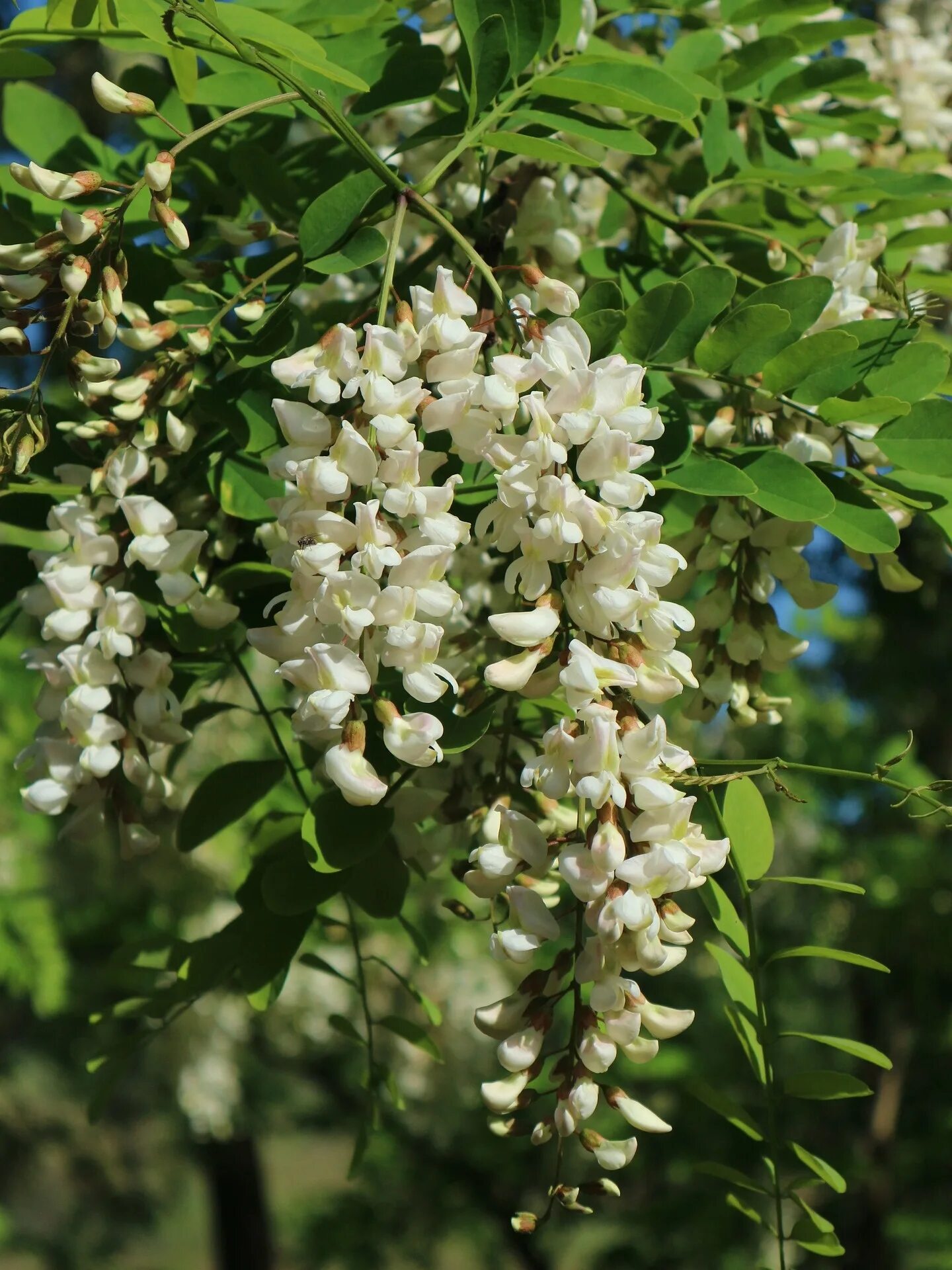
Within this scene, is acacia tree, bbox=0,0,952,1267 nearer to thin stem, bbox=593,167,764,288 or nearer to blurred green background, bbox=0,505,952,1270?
thin stem, bbox=593,167,764,288

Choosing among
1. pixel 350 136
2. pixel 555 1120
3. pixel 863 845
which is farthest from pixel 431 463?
pixel 863 845

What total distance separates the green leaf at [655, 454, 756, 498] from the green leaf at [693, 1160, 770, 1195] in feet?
1.05

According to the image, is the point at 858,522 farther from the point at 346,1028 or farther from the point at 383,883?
the point at 346,1028

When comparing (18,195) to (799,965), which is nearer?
(18,195)

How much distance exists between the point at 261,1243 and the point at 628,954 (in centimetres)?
603

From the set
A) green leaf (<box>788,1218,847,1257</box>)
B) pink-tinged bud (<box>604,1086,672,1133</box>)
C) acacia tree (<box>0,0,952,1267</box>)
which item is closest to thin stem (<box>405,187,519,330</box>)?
acacia tree (<box>0,0,952,1267</box>)

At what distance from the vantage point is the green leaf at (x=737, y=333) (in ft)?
1.89

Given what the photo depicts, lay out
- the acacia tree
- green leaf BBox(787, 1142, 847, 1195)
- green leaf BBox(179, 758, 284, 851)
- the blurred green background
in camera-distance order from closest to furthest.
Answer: the acacia tree
green leaf BBox(787, 1142, 847, 1195)
green leaf BBox(179, 758, 284, 851)
the blurred green background

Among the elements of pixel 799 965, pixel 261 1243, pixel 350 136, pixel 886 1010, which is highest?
pixel 350 136

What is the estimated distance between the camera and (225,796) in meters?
0.72

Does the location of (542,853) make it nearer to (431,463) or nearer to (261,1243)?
A: (431,463)

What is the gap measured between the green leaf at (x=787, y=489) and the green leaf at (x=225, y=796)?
0.99 ft

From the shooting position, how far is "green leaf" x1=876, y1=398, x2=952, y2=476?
0.60 metres

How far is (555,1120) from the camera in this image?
0.50 metres
